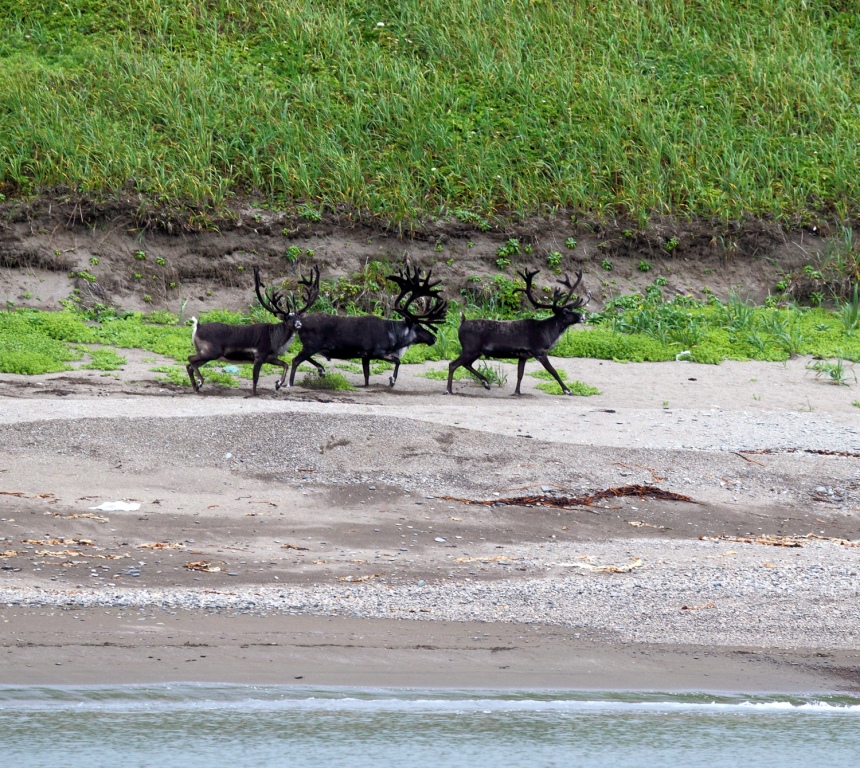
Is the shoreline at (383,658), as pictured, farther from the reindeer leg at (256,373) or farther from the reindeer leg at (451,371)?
the reindeer leg at (451,371)

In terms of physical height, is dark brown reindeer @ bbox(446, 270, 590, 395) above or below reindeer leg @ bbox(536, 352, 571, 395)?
above

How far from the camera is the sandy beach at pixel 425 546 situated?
19.8 feet

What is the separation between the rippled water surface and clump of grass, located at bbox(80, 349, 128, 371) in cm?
969

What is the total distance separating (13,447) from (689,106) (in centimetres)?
1726

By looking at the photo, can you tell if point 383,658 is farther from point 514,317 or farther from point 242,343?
point 514,317

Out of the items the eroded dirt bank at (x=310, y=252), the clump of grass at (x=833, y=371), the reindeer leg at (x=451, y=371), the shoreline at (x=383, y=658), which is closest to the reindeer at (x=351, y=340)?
the reindeer leg at (x=451, y=371)

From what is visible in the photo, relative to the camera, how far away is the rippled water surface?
5438 mm

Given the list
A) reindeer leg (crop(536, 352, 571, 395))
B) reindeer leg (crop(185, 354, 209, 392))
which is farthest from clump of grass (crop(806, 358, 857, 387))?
reindeer leg (crop(185, 354, 209, 392))

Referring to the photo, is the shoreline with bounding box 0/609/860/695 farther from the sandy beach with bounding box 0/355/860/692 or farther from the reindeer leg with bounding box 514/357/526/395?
the reindeer leg with bounding box 514/357/526/395

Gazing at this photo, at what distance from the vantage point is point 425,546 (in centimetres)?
799

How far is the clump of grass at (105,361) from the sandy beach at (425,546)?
1.83 metres

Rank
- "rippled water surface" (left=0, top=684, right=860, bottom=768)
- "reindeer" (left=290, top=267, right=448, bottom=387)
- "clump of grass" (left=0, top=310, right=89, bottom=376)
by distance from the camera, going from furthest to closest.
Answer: "reindeer" (left=290, top=267, right=448, bottom=387) → "clump of grass" (left=0, top=310, right=89, bottom=376) → "rippled water surface" (left=0, top=684, right=860, bottom=768)

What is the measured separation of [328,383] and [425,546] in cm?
670

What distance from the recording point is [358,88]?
76.5 ft
